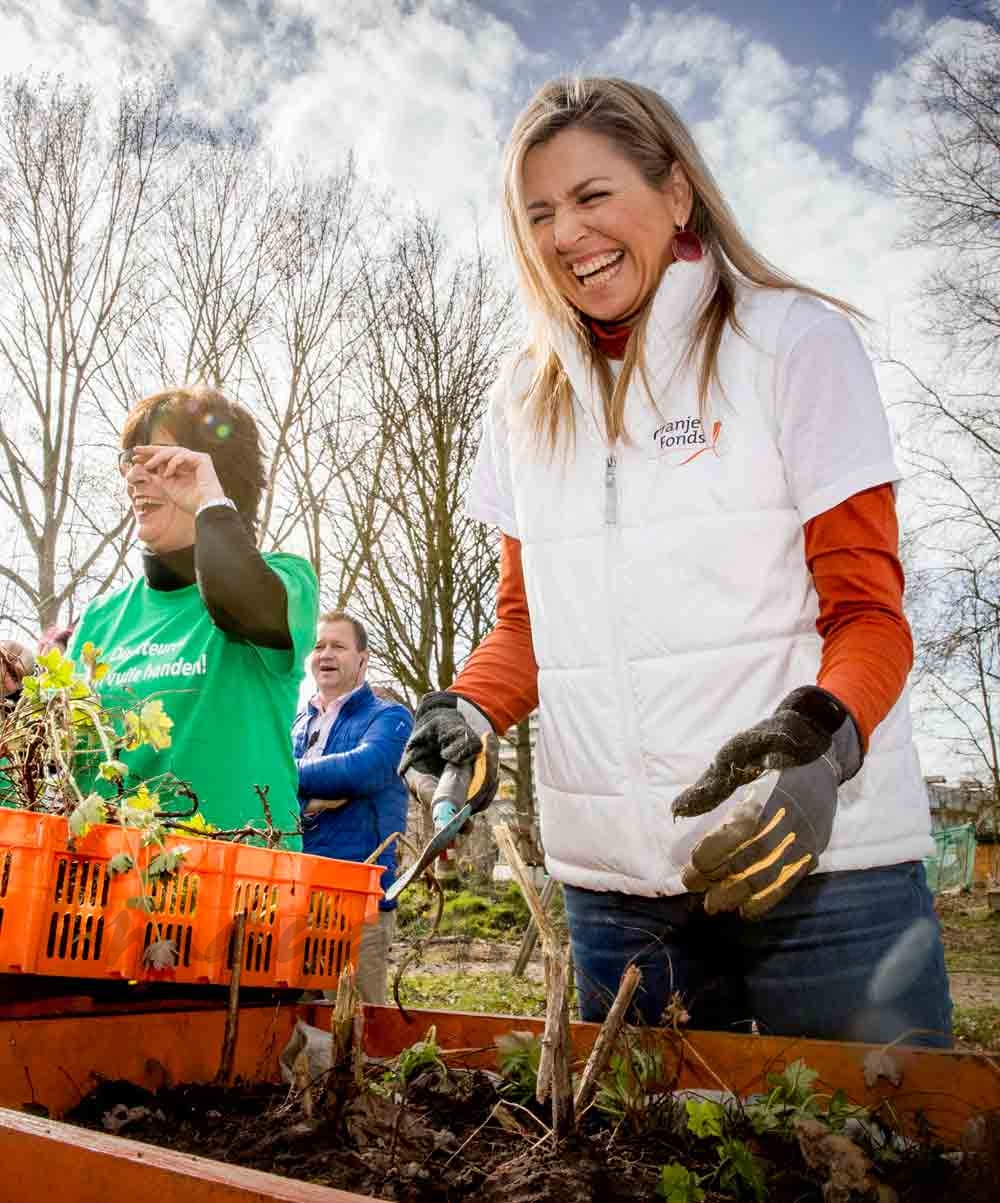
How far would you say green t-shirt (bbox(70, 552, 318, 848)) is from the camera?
2012 millimetres

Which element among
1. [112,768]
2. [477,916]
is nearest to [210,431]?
[112,768]

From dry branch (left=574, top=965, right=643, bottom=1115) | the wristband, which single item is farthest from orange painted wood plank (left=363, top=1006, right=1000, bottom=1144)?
the wristband

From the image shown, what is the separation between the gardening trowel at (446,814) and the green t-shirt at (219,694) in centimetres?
77

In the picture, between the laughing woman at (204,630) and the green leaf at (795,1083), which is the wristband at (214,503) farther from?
the green leaf at (795,1083)

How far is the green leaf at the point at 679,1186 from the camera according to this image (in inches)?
37.3

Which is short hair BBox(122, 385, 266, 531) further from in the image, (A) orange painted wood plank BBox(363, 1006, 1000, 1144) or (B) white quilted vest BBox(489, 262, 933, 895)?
(A) orange painted wood plank BBox(363, 1006, 1000, 1144)

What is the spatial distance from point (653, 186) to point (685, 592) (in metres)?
0.61

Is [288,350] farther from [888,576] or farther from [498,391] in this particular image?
[888,576]

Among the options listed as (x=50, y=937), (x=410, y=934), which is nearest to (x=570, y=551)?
(x=50, y=937)

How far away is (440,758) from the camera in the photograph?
1.43 meters

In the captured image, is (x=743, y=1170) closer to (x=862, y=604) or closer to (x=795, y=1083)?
(x=795, y=1083)

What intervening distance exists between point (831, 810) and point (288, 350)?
32.0ft

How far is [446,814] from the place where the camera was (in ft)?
4.21

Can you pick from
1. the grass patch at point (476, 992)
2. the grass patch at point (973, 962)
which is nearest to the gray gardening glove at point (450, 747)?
the grass patch at point (476, 992)
